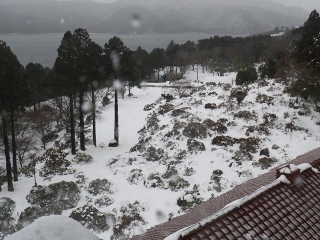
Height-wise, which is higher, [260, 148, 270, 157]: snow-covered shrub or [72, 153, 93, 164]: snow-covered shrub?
[260, 148, 270, 157]: snow-covered shrub

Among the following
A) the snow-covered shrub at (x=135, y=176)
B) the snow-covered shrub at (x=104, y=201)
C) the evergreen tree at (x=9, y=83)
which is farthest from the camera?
the snow-covered shrub at (x=135, y=176)

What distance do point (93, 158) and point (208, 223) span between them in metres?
17.2

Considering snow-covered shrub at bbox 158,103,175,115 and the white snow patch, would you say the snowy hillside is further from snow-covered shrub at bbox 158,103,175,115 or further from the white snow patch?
the white snow patch

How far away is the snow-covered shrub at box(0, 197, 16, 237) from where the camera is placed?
13.7 m

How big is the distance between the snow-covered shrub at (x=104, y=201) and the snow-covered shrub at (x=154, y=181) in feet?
8.37

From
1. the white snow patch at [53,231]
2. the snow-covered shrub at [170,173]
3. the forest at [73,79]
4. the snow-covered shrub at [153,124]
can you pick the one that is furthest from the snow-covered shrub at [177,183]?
the white snow patch at [53,231]

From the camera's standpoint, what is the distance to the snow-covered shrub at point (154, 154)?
1981cm

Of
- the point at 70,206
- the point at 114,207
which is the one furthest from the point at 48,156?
the point at 114,207

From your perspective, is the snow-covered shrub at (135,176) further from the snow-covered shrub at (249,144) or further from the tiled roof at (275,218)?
the tiled roof at (275,218)

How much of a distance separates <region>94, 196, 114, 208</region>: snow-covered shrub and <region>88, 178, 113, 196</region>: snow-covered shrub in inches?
29.7

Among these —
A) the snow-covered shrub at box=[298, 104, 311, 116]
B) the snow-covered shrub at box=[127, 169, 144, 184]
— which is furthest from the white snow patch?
the snow-covered shrub at box=[298, 104, 311, 116]

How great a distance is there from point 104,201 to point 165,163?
17.9ft

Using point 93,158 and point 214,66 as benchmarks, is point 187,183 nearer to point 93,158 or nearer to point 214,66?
point 93,158

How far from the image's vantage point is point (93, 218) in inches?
546
